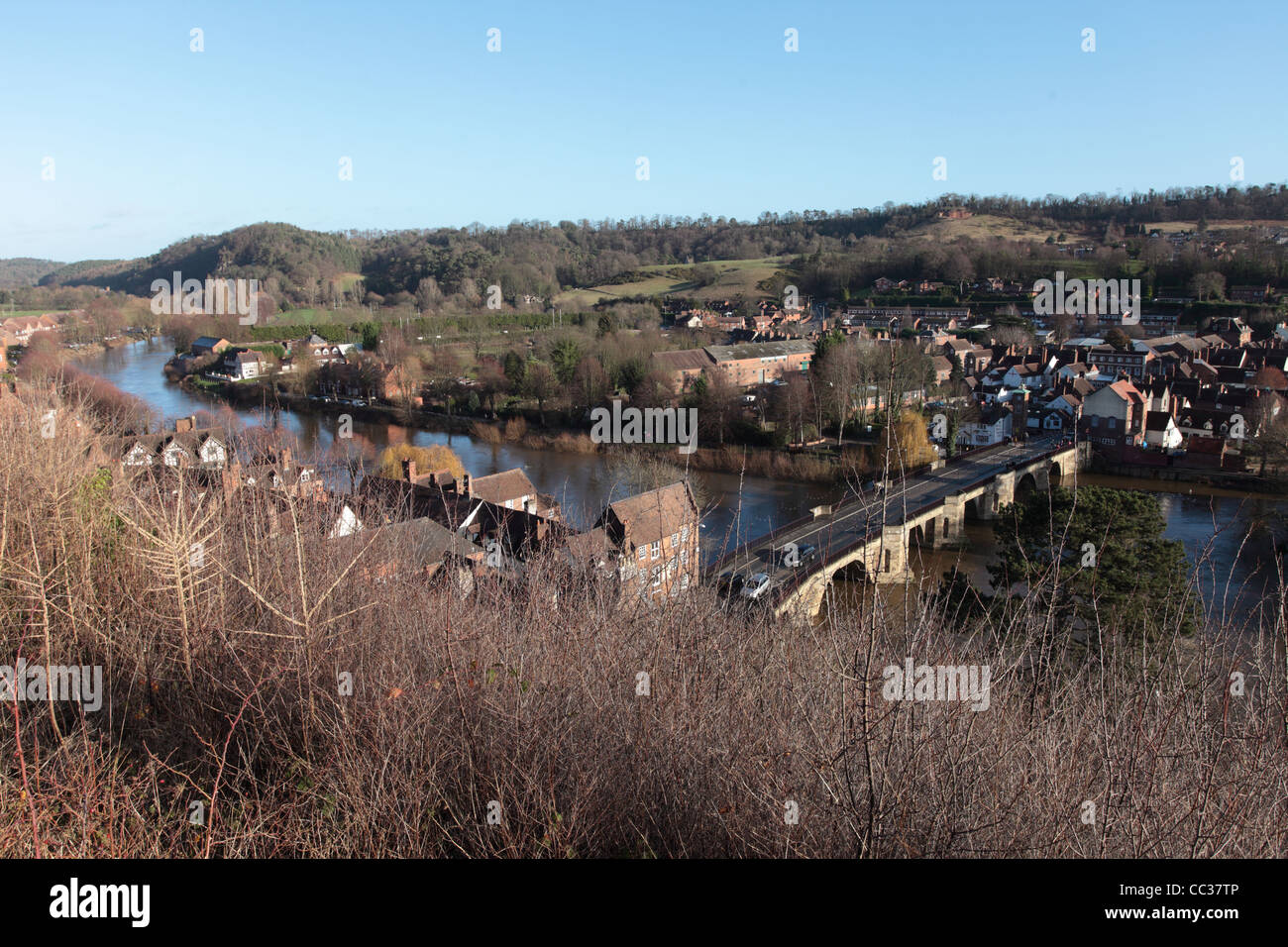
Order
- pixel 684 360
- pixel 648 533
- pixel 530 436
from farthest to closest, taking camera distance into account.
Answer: pixel 684 360, pixel 530 436, pixel 648 533

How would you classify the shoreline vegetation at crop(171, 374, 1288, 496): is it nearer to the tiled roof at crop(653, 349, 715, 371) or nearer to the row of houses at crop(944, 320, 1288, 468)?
the row of houses at crop(944, 320, 1288, 468)

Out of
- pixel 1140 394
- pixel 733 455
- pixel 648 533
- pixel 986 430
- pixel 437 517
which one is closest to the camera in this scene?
pixel 648 533

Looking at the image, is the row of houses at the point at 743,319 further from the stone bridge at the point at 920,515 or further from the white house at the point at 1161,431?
the white house at the point at 1161,431

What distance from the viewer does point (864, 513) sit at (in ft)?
31.8

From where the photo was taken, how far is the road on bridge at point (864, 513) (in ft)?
33.0

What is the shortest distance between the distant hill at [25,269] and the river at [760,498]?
63.2 m

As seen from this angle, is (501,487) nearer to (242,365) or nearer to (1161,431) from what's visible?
(1161,431)

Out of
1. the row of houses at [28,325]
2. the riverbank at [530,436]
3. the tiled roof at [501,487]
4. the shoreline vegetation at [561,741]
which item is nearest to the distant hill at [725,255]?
the row of houses at [28,325]

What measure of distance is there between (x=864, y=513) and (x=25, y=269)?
10210 cm

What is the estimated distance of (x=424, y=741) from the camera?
2.48 meters

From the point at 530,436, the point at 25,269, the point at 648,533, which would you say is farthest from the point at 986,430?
the point at 25,269
